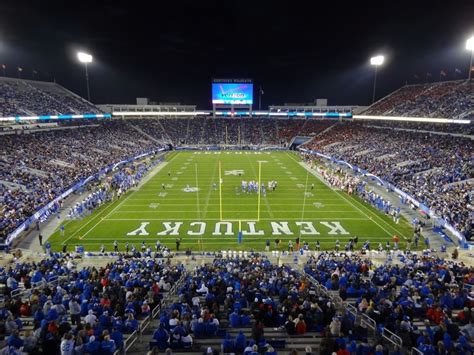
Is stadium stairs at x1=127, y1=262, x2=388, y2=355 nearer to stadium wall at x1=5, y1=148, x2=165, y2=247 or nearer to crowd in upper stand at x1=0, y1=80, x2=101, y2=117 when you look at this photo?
stadium wall at x1=5, y1=148, x2=165, y2=247

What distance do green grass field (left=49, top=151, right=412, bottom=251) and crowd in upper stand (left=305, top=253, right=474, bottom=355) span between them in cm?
645

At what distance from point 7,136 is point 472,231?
1543 inches

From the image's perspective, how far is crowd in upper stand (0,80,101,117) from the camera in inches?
1509

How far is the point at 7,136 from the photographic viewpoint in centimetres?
3497

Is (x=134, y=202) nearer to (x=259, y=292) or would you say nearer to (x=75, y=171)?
(x=75, y=171)

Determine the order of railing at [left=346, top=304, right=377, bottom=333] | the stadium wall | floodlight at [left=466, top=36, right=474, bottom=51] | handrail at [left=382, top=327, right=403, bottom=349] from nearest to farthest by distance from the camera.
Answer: handrail at [left=382, top=327, right=403, bottom=349] < railing at [left=346, top=304, right=377, bottom=333] < the stadium wall < floodlight at [left=466, top=36, right=474, bottom=51]

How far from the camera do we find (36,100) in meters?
44.5

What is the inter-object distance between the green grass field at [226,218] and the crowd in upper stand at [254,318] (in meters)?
8.31

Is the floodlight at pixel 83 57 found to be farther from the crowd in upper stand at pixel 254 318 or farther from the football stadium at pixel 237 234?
the crowd in upper stand at pixel 254 318

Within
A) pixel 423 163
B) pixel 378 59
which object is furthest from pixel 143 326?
pixel 378 59

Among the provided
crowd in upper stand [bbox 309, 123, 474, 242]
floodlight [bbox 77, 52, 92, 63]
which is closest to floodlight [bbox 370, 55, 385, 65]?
crowd in upper stand [bbox 309, 123, 474, 242]

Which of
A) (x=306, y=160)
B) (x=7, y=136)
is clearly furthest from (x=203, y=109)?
(x=7, y=136)

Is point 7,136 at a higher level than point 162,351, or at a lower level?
higher

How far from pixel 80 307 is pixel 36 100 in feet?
146
